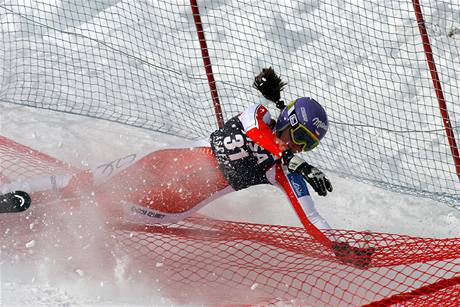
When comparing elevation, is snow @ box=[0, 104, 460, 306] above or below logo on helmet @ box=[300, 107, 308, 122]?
below

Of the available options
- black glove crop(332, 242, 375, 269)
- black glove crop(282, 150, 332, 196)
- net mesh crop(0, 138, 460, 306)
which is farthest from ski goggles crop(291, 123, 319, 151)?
black glove crop(332, 242, 375, 269)

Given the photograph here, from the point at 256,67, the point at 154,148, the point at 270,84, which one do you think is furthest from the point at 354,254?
the point at 256,67

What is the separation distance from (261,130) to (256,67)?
3.41 m

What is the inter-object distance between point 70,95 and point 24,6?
4.81ft

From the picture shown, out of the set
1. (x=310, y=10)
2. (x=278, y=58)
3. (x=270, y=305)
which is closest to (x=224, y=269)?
(x=270, y=305)

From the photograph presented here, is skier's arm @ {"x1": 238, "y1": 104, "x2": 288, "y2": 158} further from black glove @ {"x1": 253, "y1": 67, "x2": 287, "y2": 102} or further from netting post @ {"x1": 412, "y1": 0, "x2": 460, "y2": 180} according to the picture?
netting post @ {"x1": 412, "y1": 0, "x2": 460, "y2": 180}

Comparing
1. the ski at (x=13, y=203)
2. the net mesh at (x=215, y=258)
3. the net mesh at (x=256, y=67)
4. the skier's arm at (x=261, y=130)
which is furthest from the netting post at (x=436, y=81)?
the ski at (x=13, y=203)

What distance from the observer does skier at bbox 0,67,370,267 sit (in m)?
5.59

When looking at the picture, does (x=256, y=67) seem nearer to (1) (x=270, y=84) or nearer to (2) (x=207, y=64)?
(2) (x=207, y=64)

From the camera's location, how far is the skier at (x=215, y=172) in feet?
18.4

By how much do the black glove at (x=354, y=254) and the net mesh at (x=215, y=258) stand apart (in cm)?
13

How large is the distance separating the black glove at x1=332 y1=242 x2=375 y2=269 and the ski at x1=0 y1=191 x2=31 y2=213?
2277mm

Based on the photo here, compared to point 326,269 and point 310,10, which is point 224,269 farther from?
point 310,10

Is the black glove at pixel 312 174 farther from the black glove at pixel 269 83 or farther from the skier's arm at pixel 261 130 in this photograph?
the black glove at pixel 269 83
